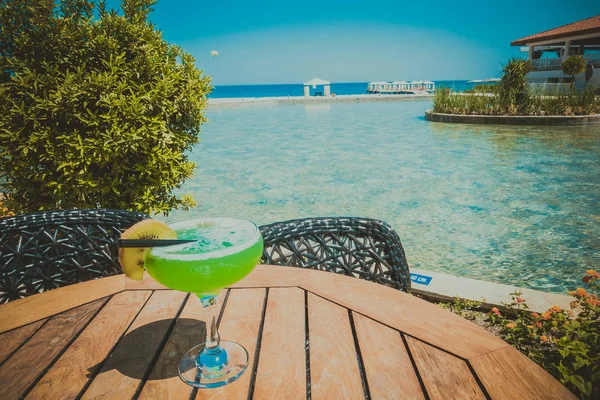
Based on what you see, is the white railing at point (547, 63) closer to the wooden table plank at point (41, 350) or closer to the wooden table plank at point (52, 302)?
the wooden table plank at point (52, 302)

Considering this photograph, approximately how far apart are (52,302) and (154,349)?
471mm

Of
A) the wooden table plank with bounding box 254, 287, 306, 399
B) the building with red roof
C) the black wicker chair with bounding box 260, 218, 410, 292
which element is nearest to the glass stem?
the wooden table plank with bounding box 254, 287, 306, 399

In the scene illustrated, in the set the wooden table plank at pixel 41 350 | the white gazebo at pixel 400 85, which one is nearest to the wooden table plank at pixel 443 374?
the wooden table plank at pixel 41 350

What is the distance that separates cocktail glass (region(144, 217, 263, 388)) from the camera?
0.80 meters

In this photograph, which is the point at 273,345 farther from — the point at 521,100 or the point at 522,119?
the point at 521,100

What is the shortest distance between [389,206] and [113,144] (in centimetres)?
391

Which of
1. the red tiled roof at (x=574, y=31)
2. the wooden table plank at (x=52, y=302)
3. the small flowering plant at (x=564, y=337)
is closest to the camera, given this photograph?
the wooden table plank at (x=52, y=302)

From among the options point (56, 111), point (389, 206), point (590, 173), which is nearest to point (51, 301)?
point (56, 111)

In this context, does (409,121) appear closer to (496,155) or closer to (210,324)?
(496,155)

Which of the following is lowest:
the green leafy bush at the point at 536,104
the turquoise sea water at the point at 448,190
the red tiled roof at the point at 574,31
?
the turquoise sea water at the point at 448,190

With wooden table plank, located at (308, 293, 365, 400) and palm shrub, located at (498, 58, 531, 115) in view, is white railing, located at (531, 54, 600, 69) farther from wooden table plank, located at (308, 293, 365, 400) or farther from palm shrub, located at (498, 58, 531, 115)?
wooden table plank, located at (308, 293, 365, 400)

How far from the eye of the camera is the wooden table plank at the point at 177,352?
789mm

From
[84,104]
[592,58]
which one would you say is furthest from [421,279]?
[592,58]

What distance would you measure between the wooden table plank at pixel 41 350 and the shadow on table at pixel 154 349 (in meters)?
0.14
